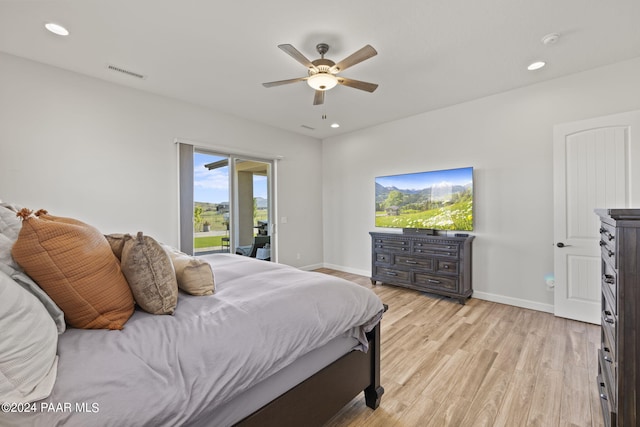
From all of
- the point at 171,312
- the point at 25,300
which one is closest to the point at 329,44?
the point at 171,312

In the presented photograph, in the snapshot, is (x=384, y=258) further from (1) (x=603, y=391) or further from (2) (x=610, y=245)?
(2) (x=610, y=245)

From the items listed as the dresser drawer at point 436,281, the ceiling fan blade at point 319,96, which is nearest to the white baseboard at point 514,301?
the dresser drawer at point 436,281

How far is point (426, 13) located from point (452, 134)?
2.25 meters

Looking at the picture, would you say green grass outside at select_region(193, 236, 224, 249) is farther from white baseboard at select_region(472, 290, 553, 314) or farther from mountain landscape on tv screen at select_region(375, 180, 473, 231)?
white baseboard at select_region(472, 290, 553, 314)

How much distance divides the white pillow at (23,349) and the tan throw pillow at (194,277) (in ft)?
2.11

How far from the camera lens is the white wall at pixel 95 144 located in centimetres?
281

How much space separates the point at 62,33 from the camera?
242 cm

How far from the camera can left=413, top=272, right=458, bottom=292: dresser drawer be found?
369 cm

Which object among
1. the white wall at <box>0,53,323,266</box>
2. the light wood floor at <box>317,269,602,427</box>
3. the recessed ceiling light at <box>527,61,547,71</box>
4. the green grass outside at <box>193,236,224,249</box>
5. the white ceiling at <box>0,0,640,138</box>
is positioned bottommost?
the light wood floor at <box>317,269,602,427</box>

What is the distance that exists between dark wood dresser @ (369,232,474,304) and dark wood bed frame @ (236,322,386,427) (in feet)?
7.81

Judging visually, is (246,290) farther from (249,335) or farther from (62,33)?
(62,33)

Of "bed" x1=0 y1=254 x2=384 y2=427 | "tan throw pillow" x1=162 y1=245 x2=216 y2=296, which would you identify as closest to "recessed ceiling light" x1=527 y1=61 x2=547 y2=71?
"bed" x1=0 y1=254 x2=384 y2=427

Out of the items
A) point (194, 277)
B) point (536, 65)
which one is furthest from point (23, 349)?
point (536, 65)

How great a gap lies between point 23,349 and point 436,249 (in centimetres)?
396
